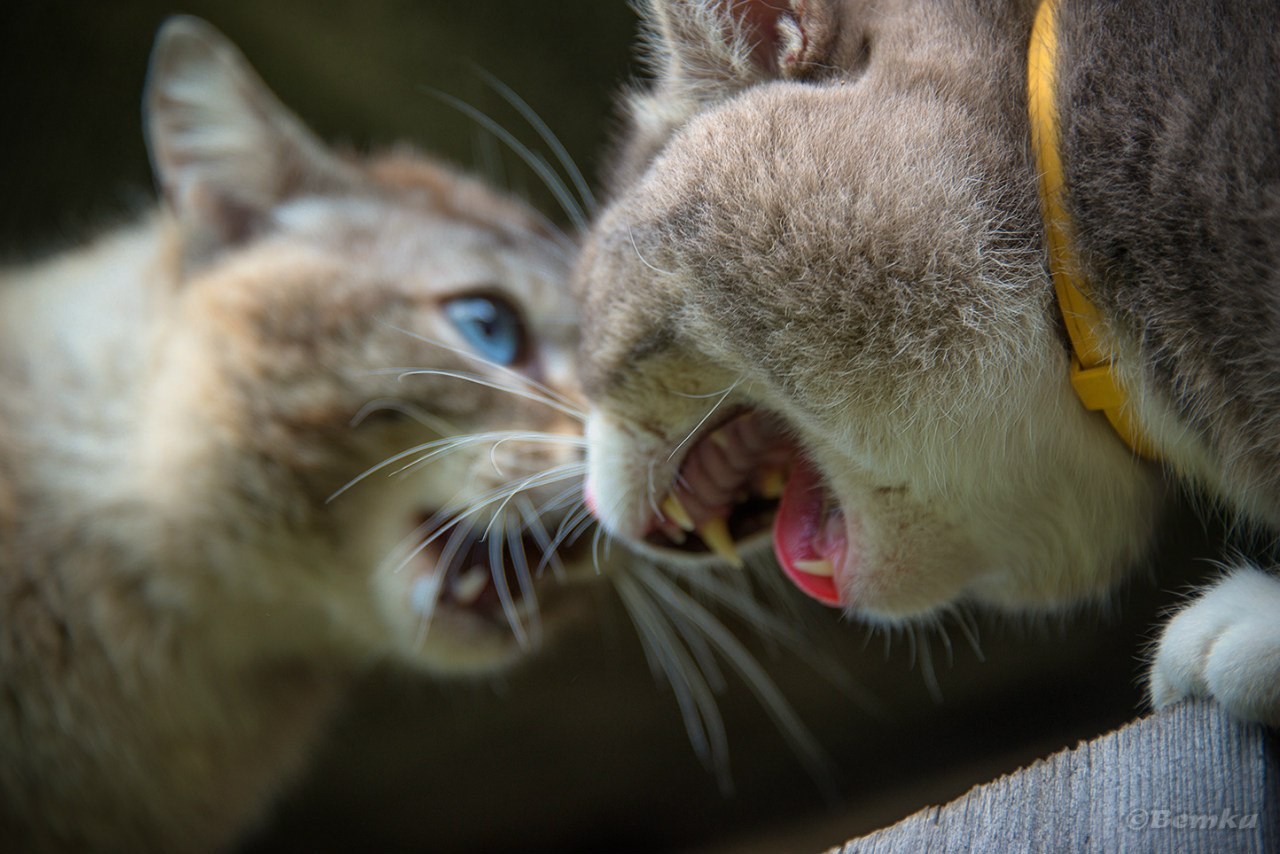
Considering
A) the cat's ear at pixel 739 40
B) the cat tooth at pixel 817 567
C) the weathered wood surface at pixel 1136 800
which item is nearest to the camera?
the weathered wood surface at pixel 1136 800

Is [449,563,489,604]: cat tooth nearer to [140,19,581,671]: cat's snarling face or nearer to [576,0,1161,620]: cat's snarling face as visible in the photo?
[140,19,581,671]: cat's snarling face

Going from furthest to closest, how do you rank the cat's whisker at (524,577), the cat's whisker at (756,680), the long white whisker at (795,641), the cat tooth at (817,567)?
the long white whisker at (795,641) → the cat's whisker at (756,680) → the cat's whisker at (524,577) → the cat tooth at (817,567)

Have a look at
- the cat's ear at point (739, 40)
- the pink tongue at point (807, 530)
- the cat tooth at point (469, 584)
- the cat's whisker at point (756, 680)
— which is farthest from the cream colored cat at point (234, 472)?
the cat's ear at point (739, 40)

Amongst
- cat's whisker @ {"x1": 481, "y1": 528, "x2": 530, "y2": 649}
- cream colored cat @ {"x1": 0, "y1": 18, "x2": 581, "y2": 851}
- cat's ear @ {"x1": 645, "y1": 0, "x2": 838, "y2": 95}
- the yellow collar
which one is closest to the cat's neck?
cream colored cat @ {"x1": 0, "y1": 18, "x2": 581, "y2": 851}

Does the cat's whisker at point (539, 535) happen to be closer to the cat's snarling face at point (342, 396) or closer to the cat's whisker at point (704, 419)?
the cat's snarling face at point (342, 396)

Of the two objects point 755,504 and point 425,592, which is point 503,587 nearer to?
point 425,592

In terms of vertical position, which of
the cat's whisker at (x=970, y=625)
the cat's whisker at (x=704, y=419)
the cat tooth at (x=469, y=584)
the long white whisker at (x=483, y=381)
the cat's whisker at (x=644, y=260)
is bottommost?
the cat's whisker at (x=970, y=625)
